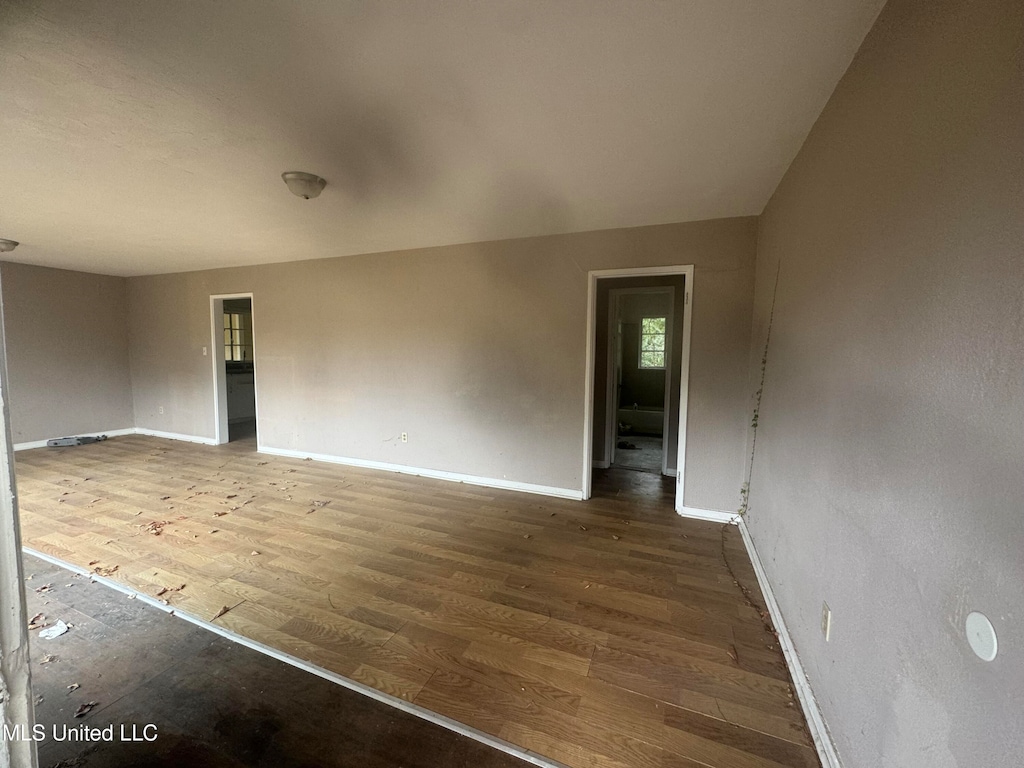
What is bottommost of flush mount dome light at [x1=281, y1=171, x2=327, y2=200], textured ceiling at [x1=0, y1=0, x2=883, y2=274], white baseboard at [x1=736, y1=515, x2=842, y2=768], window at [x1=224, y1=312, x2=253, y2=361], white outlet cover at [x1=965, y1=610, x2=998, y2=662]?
white baseboard at [x1=736, y1=515, x2=842, y2=768]

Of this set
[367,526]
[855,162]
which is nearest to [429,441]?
[367,526]

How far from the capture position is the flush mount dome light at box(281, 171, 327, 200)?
91.0 inches

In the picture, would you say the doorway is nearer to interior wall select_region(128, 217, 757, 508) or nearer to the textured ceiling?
interior wall select_region(128, 217, 757, 508)

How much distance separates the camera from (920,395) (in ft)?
3.12

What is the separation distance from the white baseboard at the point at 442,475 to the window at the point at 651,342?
16.5ft

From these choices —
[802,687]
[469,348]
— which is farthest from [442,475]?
[802,687]

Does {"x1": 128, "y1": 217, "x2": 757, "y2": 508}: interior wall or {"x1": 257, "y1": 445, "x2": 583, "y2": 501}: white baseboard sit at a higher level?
{"x1": 128, "y1": 217, "x2": 757, "y2": 508}: interior wall

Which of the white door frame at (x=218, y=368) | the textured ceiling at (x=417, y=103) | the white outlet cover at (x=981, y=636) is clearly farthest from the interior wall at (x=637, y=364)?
the white outlet cover at (x=981, y=636)

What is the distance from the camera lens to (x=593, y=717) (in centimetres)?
146

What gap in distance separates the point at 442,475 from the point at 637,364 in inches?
206

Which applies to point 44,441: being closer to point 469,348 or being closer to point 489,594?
point 469,348

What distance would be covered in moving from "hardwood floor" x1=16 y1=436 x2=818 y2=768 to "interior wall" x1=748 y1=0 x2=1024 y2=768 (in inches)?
16.0

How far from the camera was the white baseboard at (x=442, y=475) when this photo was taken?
3.66 m

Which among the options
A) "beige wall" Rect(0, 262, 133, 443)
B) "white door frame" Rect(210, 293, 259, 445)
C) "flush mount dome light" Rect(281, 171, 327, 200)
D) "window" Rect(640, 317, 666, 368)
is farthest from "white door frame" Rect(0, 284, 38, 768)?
"window" Rect(640, 317, 666, 368)
